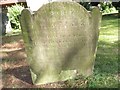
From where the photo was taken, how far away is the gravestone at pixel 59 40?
18.1 feet

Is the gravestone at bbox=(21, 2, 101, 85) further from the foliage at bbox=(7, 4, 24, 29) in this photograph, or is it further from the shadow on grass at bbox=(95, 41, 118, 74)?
the foliage at bbox=(7, 4, 24, 29)

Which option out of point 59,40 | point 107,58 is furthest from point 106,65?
point 59,40

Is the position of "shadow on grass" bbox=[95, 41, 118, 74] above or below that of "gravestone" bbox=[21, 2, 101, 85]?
below

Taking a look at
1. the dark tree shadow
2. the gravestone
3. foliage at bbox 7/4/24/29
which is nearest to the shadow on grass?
the gravestone

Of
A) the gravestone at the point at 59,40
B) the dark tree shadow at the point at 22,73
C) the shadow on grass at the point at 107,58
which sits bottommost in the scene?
the dark tree shadow at the point at 22,73

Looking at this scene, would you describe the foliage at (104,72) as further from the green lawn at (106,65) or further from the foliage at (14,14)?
the foliage at (14,14)

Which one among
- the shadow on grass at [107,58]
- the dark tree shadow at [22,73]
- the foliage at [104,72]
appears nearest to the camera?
the foliage at [104,72]

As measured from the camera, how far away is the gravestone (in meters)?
5.52

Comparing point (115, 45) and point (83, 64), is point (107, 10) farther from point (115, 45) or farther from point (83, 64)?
point (83, 64)

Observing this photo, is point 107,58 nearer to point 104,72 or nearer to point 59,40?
point 104,72

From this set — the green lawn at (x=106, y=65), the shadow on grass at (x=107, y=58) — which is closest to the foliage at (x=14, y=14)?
the green lawn at (x=106, y=65)

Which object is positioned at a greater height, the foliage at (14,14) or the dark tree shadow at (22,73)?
the foliage at (14,14)

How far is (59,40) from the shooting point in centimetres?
566

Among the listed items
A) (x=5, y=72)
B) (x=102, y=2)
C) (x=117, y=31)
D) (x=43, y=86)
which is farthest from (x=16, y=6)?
(x=43, y=86)
